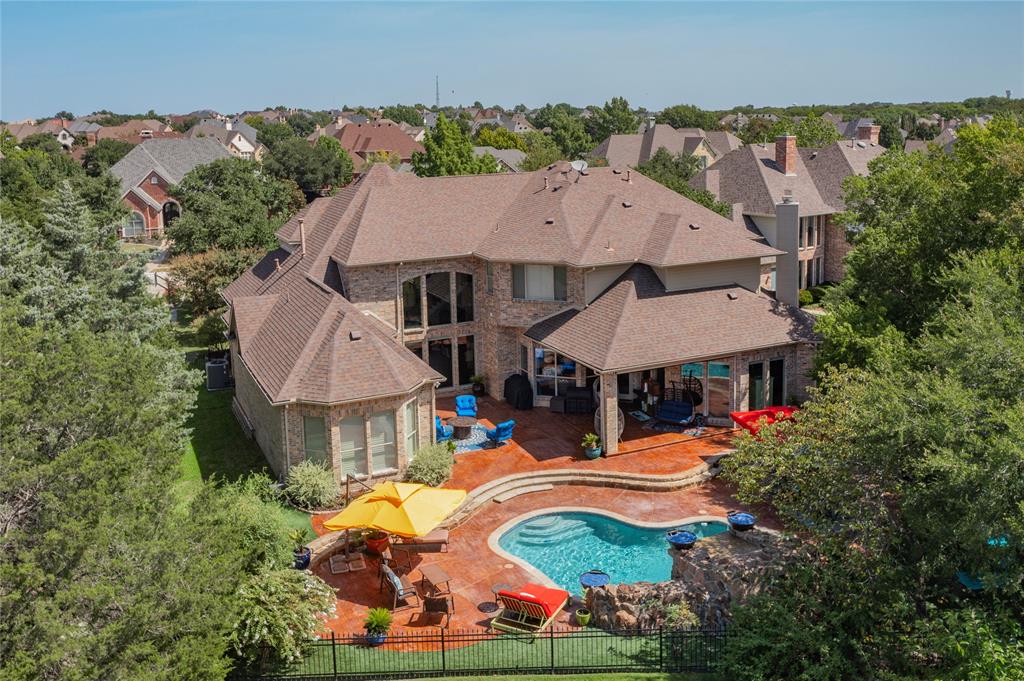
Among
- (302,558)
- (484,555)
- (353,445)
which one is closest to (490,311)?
(353,445)

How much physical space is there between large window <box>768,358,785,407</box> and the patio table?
1607cm

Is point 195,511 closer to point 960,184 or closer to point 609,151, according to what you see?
point 960,184

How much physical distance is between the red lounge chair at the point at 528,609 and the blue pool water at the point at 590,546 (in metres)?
2.13

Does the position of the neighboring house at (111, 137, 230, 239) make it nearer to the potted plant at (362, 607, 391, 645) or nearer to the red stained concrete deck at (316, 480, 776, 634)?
the red stained concrete deck at (316, 480, 776, 634)

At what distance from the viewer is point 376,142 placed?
13050 centimetres

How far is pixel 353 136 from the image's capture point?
438ft

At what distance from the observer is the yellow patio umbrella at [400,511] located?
20484 millimetres

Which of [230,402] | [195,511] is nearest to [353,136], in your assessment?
[230,402]

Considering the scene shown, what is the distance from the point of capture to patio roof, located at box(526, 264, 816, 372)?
29.0 meters

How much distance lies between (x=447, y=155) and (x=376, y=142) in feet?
241

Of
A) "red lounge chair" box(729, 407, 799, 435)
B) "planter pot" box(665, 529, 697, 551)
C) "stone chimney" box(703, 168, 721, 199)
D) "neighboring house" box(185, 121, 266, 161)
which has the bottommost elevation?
"planter pot" box(665, 529, 697, 551)

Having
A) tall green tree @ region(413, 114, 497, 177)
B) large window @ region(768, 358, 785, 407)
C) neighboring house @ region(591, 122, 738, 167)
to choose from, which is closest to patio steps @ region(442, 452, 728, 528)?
large window @ region(768, 358, 785, 407)

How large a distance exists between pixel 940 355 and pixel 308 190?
8476 cm

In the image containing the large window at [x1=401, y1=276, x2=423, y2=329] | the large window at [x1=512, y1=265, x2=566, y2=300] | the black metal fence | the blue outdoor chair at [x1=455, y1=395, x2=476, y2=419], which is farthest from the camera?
the large window at [x1=401, y1=276, x2=423, y2=329]
